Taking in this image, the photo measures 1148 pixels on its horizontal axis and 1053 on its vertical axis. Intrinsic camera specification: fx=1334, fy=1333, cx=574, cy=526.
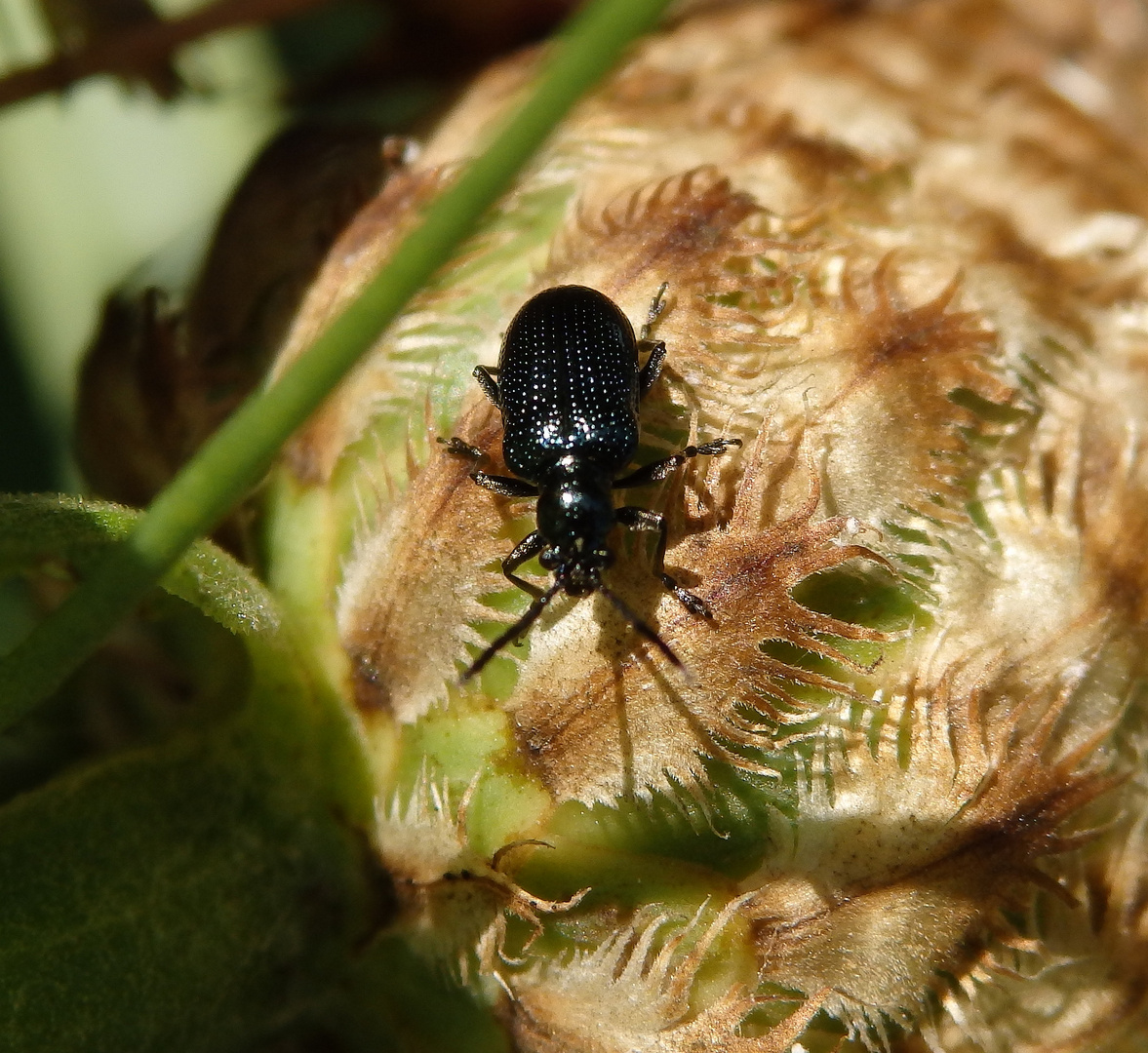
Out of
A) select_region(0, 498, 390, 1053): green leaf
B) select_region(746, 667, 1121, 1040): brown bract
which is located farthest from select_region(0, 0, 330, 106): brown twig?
select_region(746, 667, 1121, 1040): brown bract

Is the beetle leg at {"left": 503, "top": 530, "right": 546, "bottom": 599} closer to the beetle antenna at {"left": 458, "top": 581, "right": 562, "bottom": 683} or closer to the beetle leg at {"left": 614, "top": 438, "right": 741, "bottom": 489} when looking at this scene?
the beetle antenna at {"left": 458, "top": 581, "right": 562, "bottom": 683}

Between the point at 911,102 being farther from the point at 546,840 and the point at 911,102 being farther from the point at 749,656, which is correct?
the point at 546,840

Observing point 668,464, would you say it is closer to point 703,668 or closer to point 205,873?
point 703,668

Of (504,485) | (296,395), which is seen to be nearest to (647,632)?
(504,485)

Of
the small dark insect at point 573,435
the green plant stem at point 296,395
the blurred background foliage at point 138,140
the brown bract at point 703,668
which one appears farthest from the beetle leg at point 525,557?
the blurred background foliage at point 138,140

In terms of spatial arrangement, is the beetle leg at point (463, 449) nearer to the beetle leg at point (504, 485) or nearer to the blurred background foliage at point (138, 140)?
the beetle leg at point (504, 485)

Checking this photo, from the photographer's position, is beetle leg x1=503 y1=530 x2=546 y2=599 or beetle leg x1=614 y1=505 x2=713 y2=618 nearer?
beetle leg x1=614 y1=505 x2=713 y2=618

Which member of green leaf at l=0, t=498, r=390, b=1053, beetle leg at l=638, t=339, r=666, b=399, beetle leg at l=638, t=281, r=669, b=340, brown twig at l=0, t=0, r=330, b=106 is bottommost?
green leaf at l=0, t=498, r=390, b=1053
